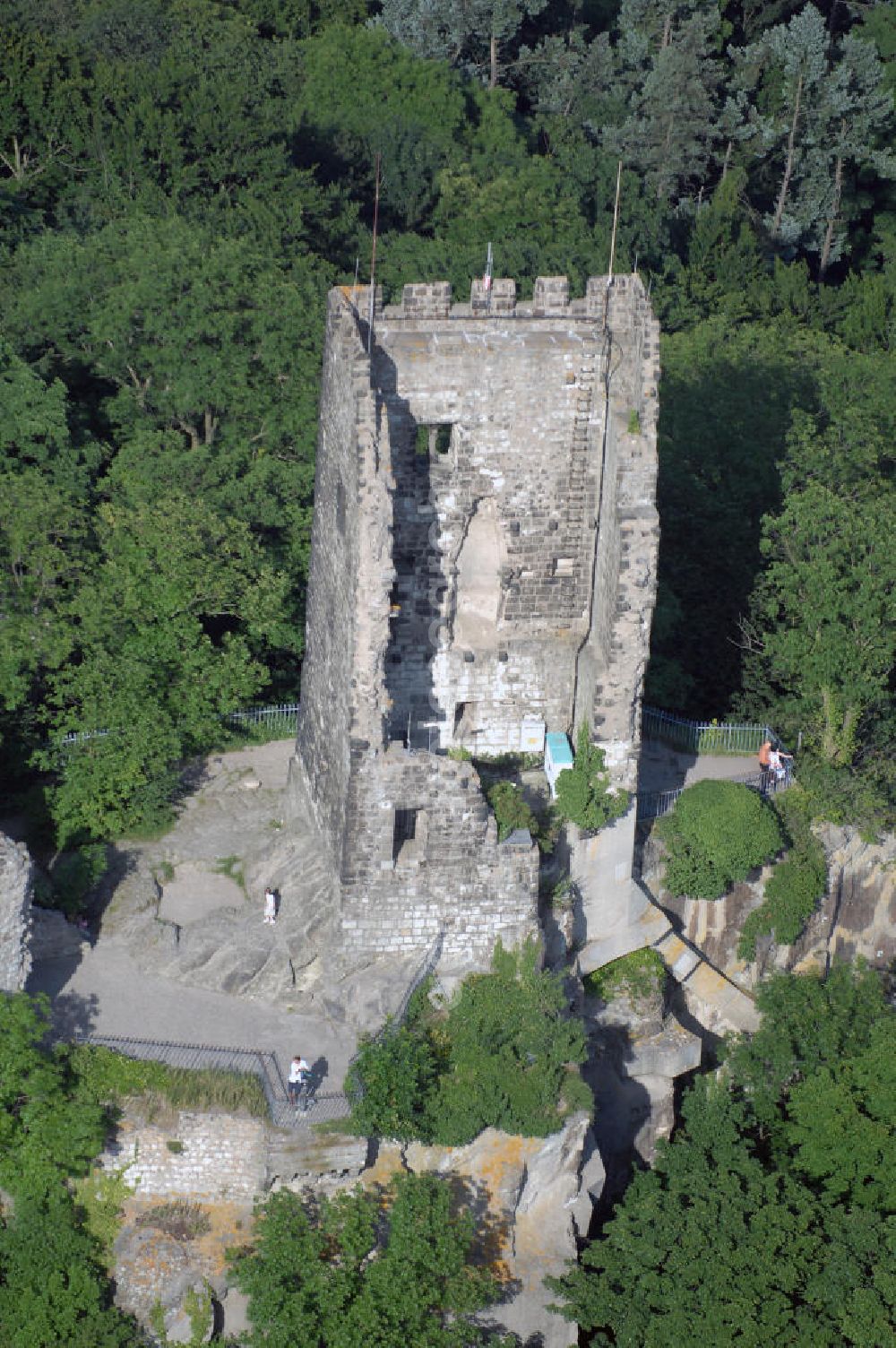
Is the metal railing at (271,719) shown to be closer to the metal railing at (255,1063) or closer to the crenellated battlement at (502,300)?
the metal railing at (255,1063)

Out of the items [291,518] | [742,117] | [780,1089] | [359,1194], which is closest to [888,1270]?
[780,1089]

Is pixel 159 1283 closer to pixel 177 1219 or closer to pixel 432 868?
pixel 177 1219

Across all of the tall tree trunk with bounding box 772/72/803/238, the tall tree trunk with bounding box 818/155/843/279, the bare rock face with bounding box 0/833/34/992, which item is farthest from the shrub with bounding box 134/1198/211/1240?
the tall tree trunk with bounding box 818/155/843/279

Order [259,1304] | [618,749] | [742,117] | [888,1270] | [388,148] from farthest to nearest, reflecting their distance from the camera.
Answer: [742,117] < [388,148] < [618,749] < [888,1270] < [259,1304]

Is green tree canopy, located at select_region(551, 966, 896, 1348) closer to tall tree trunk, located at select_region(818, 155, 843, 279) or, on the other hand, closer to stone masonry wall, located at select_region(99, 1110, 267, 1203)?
stone masonry wall, located at select_region(99, 1110, 267, 1203)

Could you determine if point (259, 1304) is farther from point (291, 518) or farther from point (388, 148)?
point (388, 148)

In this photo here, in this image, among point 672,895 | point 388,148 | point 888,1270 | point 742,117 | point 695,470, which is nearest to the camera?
point 888,1270

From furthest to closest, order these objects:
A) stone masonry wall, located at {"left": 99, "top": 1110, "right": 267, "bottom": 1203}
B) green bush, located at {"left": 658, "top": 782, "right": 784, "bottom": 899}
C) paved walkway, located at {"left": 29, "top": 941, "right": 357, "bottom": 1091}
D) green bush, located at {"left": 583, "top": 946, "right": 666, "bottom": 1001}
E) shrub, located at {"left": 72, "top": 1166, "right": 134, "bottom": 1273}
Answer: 1. green bush, located at {"left": 658, "top": 782, "right": 784, "bottom": 899}
2. green bush, located at {"left": 583, "top": 946, "right": 666, "bottom": 1001}
3. paved walkway, located at {"left": 29, "top": 941, "right": 357, "bottom": 1091}
4. stone masonry wall, located at {"left": 99, "top": 1110, "right": 267, "bottom": 1203}
5. shrub, located at {"left": 72, "top": 1166, "right": 134, "bottom": 1273}
